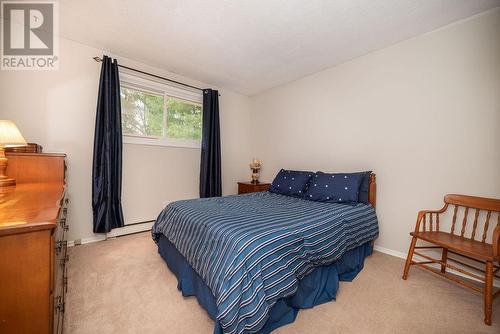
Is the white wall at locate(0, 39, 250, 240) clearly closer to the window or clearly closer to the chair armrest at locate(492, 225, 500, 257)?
the window

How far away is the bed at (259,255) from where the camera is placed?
118 cm

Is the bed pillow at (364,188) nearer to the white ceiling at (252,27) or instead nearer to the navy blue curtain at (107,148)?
the white ceiling at (252,27)

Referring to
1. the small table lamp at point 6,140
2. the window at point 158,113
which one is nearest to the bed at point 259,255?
the small table lamp at point 6,140

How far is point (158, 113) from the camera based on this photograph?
331 centimetres

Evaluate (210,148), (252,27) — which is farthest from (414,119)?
Answer: (210,148)

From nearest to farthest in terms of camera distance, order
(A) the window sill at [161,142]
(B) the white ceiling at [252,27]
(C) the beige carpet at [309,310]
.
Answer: (C) the beige carpet at [309,310]
(B) the white ceiling at [252,27]
(A) the window sill at [161,142]

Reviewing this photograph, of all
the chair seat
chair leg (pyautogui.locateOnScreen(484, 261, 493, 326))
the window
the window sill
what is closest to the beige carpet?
chair leg (pyautogui.locateOnScreen(484, 261, 493, 326))

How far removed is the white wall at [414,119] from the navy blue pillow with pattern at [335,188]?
361mm

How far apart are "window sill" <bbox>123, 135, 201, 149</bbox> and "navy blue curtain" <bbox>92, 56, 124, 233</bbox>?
0.26m

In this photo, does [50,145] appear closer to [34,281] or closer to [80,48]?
[80,48]

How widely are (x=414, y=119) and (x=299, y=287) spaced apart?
2.16m

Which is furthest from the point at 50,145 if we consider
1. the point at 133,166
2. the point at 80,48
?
the point at 80,48

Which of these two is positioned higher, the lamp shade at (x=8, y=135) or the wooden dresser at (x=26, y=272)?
the lamp shade at (x=8, y=135)

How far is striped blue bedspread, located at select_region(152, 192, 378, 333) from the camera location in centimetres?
116
